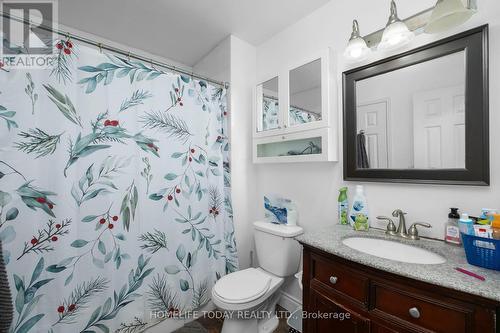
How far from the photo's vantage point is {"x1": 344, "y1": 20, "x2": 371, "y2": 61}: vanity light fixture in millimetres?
1246

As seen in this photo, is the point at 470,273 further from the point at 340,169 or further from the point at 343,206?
the point at 340,169

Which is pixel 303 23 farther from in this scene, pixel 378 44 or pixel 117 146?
pixel 117 146

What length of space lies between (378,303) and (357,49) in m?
1.33

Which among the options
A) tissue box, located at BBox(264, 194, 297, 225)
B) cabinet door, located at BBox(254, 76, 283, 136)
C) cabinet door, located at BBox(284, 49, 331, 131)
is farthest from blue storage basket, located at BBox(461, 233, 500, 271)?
cabinet door, located at BBox(254, 76, 283, 136)

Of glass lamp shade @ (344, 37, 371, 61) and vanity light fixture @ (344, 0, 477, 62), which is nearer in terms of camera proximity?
vanity light fixture @ (344, 0, 477, 62)

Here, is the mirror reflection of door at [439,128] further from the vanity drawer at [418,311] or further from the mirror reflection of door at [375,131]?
the vanity drawer at [418,311]

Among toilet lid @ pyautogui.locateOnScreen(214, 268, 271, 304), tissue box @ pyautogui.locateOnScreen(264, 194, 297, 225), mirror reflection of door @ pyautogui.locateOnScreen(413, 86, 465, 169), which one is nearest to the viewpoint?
mirror reflection of door @ pyautogui.locateOnScreen(413, 86, 465, 169)

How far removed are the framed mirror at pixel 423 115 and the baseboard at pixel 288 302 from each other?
1.14 meters

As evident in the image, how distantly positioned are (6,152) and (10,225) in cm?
36

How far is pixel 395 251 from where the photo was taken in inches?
43.4

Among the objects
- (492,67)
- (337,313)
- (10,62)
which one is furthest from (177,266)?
(492,67)

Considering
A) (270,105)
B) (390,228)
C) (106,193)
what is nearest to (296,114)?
(270,105)

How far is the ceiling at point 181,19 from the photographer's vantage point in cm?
159

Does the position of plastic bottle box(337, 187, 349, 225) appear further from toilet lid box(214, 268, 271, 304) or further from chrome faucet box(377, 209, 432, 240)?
toilet lid box(214, 268, 271, 304)
